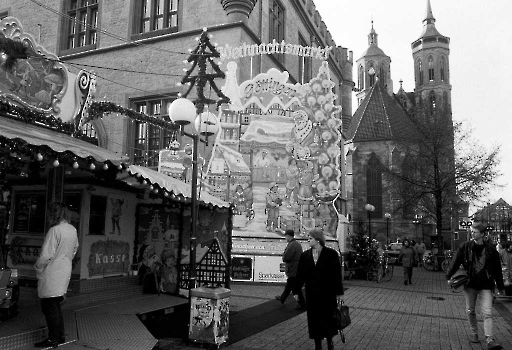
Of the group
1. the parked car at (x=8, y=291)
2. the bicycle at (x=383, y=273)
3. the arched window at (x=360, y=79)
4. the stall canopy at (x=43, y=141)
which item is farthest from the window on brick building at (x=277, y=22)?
the arched window at (x=360, y=79)

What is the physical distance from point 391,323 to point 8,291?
6.93 m

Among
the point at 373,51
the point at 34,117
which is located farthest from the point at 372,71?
the point at 34,117

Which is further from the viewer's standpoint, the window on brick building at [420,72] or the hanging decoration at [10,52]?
the window on brick building at [420,72]

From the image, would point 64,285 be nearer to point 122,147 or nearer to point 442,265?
point 122,147


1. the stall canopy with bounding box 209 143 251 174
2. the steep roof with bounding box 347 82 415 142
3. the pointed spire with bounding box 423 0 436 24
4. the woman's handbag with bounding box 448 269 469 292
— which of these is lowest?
the woman's handbag with bounding box 448 269 469 292

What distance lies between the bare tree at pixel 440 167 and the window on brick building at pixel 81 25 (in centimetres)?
1949

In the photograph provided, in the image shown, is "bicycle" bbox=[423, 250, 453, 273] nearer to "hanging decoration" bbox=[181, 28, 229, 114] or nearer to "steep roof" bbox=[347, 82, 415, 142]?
"hanging decoration" bbox=[181, 28, 229, 114]

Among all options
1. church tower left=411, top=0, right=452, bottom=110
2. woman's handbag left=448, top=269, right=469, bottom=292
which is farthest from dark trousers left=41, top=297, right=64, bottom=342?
church tower left=411, top=0, right=452, bottom=110

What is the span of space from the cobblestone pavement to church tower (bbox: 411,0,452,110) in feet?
216

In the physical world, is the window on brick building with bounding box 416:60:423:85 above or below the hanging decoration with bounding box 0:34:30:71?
above

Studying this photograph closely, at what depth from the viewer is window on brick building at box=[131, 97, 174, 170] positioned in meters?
18.5

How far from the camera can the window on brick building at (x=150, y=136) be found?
1855 cm

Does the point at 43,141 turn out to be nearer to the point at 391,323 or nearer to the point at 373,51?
the point at 391,323

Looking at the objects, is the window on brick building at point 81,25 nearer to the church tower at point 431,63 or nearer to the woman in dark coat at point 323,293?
the woman in dark coat at point 323,293
